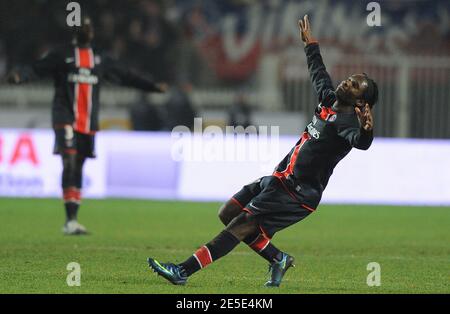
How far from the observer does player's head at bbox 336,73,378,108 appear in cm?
873

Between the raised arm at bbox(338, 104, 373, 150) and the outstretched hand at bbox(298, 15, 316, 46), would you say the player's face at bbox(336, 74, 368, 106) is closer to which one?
the raised arm at bbox(338, 104, 373, 150)

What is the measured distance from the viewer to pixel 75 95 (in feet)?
45.3

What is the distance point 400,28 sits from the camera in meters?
28.0

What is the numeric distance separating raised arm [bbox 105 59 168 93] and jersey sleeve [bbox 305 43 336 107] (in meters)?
4.75

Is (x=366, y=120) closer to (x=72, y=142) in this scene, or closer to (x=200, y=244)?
(x=200, y=244)

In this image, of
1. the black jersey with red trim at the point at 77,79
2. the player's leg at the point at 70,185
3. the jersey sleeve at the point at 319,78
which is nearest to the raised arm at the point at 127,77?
the black jersey with red trim at the point at 77,79

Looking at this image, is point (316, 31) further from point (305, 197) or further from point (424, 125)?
point (305, 197)

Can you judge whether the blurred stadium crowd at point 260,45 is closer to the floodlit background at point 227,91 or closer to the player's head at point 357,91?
the floodlit background at point 227,91

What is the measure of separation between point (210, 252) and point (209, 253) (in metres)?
0.01

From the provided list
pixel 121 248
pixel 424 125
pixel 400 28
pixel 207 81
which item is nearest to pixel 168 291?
pixel 121 248

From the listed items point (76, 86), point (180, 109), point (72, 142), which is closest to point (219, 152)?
point (180, 109)

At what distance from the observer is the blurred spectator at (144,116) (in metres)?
23.1

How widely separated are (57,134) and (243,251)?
2915 mm

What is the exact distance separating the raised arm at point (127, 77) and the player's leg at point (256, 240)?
4.80m
